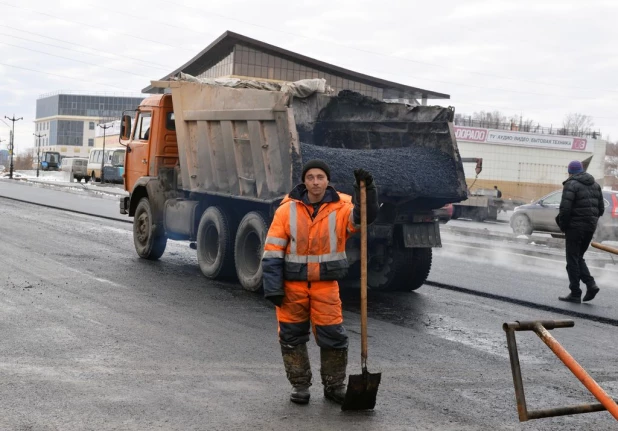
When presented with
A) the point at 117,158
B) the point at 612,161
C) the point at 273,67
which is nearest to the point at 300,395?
the point at 117,158

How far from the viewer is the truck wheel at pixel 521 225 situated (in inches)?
912

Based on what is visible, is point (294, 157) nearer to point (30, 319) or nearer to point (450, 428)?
point (30, 319)

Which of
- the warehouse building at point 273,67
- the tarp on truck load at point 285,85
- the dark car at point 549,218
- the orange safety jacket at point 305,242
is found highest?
the warehouse building at point 273,67

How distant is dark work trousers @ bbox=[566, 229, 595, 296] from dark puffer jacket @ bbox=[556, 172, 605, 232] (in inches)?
3.5

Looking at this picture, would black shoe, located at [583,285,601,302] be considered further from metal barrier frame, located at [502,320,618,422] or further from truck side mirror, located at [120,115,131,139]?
truck side mirror, located at [120,115,131,139]

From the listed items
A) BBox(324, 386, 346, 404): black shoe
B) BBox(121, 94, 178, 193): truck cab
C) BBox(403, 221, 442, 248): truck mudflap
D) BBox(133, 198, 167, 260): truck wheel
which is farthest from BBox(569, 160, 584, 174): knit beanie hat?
BBox(324, 386, 346, 404): black shoe

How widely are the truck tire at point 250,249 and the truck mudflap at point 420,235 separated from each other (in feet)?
5.59

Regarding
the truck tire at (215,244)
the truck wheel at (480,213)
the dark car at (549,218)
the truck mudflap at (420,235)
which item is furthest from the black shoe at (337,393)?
the truck wheel at (480,213)

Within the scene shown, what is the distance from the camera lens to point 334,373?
582 centimetres

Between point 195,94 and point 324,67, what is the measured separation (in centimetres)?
5328

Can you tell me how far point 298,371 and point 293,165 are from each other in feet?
14.7

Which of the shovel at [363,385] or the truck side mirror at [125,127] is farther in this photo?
the truck side mirror at [125,127]

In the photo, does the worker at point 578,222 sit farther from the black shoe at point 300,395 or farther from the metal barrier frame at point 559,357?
the metal barrier frame at point 559,357

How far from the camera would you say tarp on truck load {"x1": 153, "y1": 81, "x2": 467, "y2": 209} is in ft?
33.8
